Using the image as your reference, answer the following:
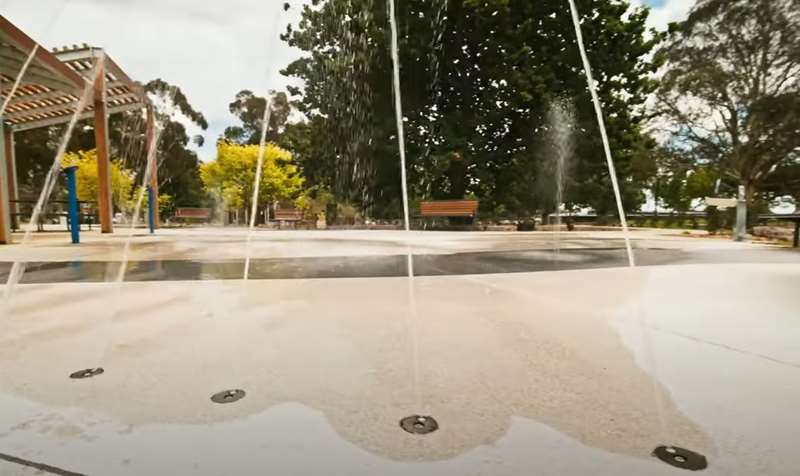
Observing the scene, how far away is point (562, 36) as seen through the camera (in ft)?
57.9

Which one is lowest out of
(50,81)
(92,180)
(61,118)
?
(92,180)

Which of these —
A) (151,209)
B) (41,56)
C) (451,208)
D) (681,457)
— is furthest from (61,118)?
(681,457)

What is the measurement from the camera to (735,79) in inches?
698

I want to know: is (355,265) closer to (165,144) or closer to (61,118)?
(61,118)

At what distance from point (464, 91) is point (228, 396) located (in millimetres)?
18777

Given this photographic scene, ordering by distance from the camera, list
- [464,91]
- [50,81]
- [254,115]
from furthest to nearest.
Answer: [254,115], [464,91], [50,81]

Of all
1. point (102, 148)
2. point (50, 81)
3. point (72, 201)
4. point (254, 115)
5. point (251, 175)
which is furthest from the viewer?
point (254, 115)

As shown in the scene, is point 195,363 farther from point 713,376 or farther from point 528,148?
point 528,148

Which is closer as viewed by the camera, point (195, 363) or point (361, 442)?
point (361, 442)

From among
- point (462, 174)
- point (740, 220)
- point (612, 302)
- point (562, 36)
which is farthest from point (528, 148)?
point (612, 302)

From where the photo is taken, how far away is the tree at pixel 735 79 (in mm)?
16516

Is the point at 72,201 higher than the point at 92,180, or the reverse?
the point at 92,180

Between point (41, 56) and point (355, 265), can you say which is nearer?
point (355, 265)

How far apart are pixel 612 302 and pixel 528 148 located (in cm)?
1562
